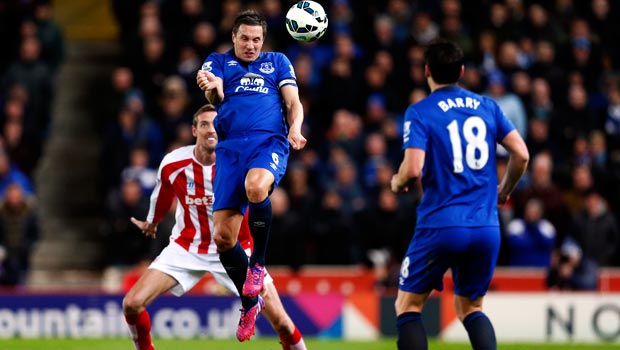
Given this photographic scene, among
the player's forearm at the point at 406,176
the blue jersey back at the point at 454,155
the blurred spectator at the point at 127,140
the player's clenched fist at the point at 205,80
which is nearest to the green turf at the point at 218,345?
the blurred spectator at the point at 127,140

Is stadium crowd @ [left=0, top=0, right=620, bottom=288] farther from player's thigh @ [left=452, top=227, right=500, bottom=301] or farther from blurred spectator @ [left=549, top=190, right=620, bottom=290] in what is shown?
player's thigh @ [left=452, top=227, right=500, bottom=301]

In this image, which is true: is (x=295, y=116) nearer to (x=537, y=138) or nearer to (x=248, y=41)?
(x=248, y=41)

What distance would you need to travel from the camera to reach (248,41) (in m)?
8.95

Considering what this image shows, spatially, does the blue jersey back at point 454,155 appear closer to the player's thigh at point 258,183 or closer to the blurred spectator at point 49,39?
the player's thigh at point 258,183

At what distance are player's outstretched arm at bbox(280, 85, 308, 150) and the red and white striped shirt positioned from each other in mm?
1289

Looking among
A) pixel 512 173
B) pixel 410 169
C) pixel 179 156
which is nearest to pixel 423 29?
pixel 179 156

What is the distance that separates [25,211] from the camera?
15.9 meters

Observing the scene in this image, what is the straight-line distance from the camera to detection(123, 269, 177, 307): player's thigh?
946 cm

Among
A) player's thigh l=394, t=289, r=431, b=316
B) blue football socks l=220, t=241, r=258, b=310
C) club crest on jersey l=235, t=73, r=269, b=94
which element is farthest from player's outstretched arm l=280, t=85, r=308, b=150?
player's thigh l=394, t=289, r=431, b=316

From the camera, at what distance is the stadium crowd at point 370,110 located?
15641mm

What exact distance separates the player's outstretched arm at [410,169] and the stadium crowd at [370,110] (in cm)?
756

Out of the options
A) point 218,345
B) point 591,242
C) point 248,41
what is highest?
point 248,41

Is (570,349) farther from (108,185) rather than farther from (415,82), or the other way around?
(108,185)

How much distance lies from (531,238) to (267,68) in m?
7.26
